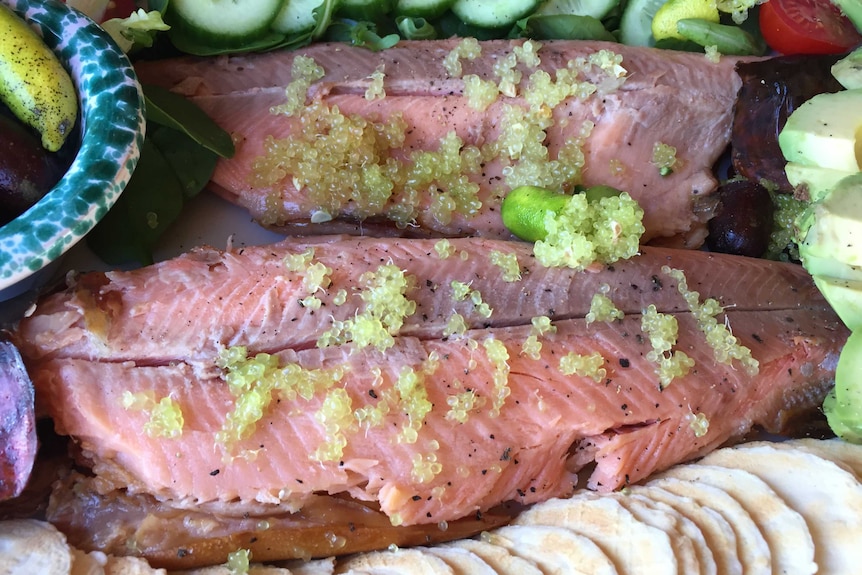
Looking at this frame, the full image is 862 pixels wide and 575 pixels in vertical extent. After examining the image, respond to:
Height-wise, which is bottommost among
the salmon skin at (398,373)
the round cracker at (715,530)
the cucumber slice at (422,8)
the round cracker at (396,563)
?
the round cracker at (396,563)

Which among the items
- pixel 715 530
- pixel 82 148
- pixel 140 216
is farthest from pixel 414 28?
pixel 715 530

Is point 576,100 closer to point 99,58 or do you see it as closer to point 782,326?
point 782,326

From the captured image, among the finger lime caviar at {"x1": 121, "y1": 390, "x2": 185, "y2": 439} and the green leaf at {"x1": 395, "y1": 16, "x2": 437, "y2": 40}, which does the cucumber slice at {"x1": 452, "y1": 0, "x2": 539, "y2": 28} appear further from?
the finger lime caviar at {"x1": 121, "y1": 390, "x2": 185, "y2": 439}

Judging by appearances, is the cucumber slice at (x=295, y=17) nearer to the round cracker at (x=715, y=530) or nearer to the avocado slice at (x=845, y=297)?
the avocado slice at (x=845, y=297)

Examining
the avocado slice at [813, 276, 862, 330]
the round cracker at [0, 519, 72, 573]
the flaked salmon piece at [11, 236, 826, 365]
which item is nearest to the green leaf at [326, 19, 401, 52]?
the flaked salmon piece at [11, 236, 826, 365]

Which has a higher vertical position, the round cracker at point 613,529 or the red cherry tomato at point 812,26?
the red cherry tomato at point 812,26

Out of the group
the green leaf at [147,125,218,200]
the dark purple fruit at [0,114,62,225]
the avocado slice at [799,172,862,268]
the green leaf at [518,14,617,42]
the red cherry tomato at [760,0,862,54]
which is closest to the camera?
the dark purple fruit at [0,114,62,225]

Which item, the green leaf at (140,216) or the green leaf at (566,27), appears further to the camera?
the green leaf at (566,27)

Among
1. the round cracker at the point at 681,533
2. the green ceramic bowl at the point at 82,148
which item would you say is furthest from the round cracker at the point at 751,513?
the green ceramic bowl at the point at 82,148
